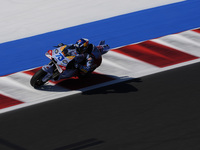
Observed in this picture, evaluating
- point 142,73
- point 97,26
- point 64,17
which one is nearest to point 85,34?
point 97,26

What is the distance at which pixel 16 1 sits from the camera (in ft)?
62.6

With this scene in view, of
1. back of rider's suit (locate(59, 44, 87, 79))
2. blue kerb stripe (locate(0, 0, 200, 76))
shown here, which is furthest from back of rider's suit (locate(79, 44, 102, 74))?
blue kerb stripe (locate(0, 0, 200, 76))

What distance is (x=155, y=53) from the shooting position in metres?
13.0

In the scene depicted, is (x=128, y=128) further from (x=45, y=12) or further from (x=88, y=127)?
(x=45, y=12)

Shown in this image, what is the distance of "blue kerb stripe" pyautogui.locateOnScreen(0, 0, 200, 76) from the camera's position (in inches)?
539

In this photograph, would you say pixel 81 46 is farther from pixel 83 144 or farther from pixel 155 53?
pixel 83 144

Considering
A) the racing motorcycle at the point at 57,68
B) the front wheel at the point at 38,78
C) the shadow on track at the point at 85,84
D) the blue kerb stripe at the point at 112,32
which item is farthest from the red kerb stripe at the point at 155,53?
the front wheel at the point at 38,78

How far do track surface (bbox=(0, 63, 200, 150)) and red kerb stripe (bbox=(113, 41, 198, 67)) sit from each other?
3.60 feet

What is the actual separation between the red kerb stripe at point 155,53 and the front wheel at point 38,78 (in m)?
3.05

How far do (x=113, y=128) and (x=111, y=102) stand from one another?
1325mm

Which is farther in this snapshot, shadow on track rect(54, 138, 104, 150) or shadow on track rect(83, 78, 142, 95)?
shadow on track rect(83, 78, 142, 95)

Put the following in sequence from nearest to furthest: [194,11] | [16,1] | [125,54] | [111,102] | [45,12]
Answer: [111,102] → [125,54] → [194,11] → [45,12] → [16,1]

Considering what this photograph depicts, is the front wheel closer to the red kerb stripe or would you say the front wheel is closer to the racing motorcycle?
the racing motorcycle

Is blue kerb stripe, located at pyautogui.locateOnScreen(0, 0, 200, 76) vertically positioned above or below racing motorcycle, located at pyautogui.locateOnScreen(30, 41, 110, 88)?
above
